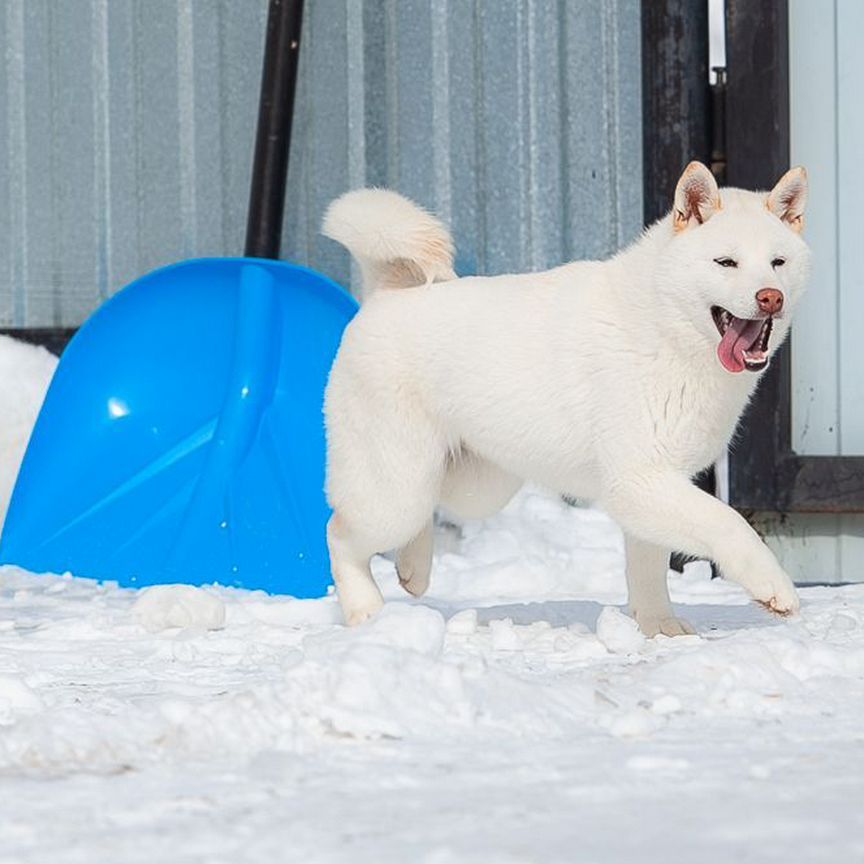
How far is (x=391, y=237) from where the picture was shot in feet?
9.46

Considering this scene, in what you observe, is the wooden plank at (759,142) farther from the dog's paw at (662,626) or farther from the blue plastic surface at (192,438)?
the dog's paw at (662,626)

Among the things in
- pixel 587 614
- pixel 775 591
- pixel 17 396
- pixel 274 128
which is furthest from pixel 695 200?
pixel 17 396

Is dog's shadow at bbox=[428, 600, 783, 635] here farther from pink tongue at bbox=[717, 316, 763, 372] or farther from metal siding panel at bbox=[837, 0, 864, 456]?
metal siding panel at bbox=[837, 0, 864, 456]

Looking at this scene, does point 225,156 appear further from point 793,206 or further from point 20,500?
point 793,206

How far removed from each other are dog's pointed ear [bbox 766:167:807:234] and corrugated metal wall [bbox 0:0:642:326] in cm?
141

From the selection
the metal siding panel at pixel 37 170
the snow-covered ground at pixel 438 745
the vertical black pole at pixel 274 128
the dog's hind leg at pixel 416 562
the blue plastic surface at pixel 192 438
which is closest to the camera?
the snow-covered ground at pixel 438 745

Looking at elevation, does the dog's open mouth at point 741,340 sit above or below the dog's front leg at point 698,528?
above

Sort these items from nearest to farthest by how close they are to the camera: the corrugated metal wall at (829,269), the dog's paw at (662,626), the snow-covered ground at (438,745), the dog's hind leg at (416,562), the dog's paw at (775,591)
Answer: the snow-covered ground at (438,745) → the dog's paw at (775,591) → the dog's paw at (662,626) → the dog's hind leg at (416,562) → the corrugated metal wall at (829,269)

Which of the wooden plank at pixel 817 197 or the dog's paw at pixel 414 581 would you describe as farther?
the wooden plank at pixel 817 197

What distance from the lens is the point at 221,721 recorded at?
1761 mm

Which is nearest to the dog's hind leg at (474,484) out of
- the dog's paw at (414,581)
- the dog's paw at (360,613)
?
the dog's paw at (414,581)

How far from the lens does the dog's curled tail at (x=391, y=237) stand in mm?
2891

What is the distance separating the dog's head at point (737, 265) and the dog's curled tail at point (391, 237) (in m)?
0.50

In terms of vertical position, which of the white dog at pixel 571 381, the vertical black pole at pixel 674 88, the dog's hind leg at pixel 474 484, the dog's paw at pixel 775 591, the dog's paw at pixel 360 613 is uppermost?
the vertical black pole at pixel 674 88
